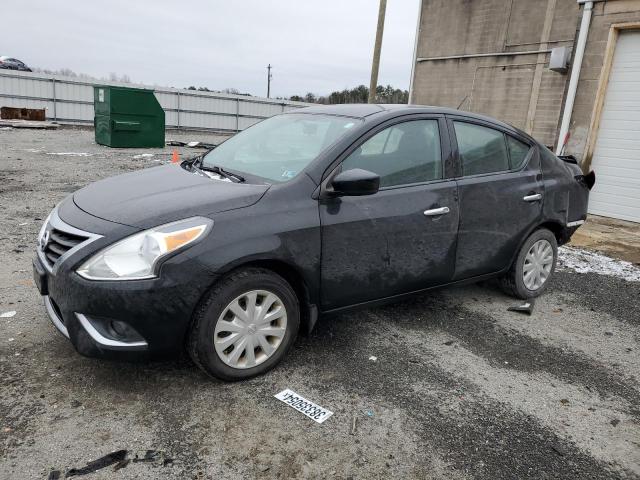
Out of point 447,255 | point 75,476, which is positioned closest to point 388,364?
point 447,255

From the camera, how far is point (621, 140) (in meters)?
9.03

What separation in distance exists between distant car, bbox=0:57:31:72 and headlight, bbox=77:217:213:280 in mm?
34596

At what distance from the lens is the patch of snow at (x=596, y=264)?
5867mm

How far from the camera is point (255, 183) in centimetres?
325

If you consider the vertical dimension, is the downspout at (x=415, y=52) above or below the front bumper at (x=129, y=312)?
above

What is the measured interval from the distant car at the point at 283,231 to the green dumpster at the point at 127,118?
12246mm

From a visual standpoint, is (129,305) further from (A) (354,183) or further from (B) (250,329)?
(A) (354,183)

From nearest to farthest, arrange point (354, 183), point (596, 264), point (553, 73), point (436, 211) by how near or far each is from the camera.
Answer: point (354, 183)
point (436, 211)
point (596, 264)
point (553, 73)

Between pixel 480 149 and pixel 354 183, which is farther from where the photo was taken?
pixel 480 149

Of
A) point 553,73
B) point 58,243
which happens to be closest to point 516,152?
point 58,243

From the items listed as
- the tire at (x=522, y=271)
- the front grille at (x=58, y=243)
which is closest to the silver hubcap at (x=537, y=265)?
the tire at (x=522, y=271)

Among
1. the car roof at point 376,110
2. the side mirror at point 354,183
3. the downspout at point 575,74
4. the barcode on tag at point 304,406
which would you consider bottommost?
the barcode on tag at point 304,406

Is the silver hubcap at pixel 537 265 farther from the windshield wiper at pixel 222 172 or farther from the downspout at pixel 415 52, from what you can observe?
the downspout at pixel 415 52

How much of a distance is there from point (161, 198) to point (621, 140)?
8.81m
